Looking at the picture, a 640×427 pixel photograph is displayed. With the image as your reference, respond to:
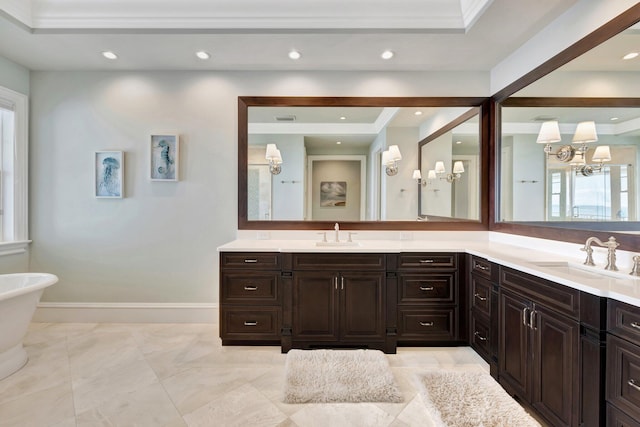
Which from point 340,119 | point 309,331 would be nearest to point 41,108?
point 340,119

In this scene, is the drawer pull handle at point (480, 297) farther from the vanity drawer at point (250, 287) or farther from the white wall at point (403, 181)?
the vanity drawer at point (250, 287)

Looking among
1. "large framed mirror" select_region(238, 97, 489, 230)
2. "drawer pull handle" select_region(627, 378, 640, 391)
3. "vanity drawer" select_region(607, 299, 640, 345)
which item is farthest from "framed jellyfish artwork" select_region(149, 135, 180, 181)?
"drawer pull handle" select_region(627, 378, 640, 391)

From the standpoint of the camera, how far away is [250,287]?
2.82 metres

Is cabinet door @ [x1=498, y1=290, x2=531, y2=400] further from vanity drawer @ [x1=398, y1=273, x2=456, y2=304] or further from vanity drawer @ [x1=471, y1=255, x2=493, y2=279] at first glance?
vanity drawer @ [x1=398, y1=273, x2=456, y2=304]

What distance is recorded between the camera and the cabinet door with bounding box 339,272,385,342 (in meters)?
2.76

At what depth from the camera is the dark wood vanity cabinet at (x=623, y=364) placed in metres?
1.32

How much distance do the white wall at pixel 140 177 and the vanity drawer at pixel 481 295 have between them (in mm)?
1337

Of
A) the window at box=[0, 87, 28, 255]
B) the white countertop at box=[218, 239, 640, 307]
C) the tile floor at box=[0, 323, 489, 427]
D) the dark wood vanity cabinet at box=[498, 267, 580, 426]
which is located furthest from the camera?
the window at box=[0, 87, 28, 255]

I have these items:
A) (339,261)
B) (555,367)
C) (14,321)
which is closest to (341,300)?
(339,261)

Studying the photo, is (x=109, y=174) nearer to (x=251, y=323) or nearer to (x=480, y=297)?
(x=251, y=323)

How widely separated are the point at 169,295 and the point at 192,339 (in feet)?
2.16

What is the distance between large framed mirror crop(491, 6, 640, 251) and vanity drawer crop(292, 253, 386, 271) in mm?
1356

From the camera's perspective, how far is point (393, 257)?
9.11 ft

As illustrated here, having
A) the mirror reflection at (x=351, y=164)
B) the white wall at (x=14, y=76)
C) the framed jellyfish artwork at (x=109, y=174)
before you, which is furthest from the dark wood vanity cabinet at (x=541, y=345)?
the white wall at (x=14, y=76)
